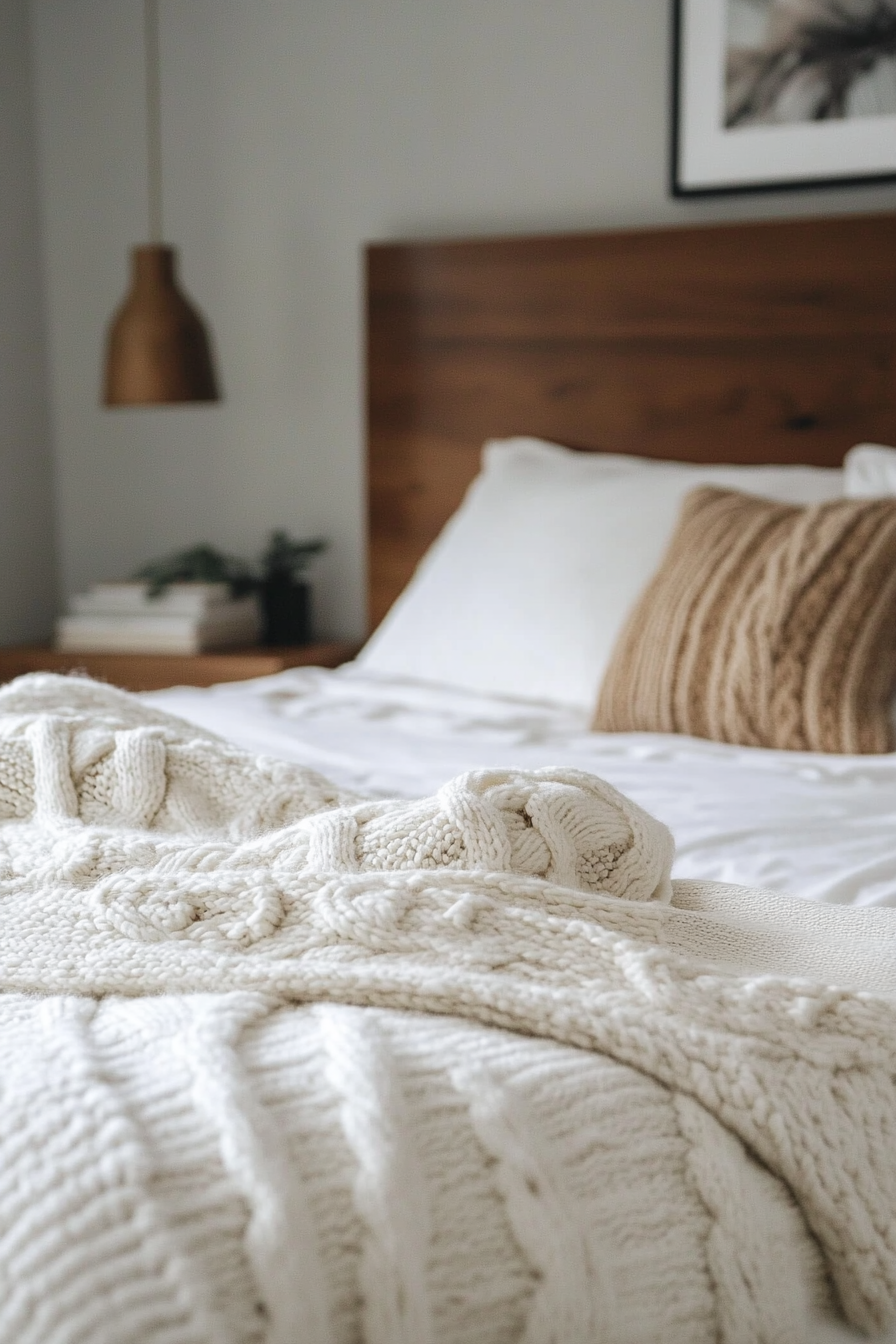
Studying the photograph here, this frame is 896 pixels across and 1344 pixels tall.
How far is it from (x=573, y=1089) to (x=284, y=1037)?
15 cm

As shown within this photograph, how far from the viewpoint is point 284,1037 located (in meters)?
0.70

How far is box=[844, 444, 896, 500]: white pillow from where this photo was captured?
6.88 ft

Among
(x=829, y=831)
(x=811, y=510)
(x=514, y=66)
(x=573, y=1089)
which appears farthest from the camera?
(x=514, y=66)

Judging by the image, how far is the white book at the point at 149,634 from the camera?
110 inches

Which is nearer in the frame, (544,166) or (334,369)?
(544,166)

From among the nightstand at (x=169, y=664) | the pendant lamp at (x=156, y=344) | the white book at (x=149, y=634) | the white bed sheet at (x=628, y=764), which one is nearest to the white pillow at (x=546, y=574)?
the white bed sheet at (x=628, y=764)

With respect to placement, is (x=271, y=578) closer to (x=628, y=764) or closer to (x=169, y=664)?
(x=169, y=664)

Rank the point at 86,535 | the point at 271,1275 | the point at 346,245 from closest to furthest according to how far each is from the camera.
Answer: the point at 271,1275 < the point at 346,245 < the point at 86,535

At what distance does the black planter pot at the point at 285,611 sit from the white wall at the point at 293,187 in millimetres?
144

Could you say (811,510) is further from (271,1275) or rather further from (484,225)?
(271,1275)

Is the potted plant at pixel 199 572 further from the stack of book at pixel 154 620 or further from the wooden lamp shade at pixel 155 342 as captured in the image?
the wooden lamp shade at pixel 155 342

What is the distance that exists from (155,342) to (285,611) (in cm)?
62

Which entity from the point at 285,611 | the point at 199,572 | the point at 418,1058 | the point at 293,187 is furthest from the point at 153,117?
the point at 418,1058

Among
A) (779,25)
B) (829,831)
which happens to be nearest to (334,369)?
(779,25)
